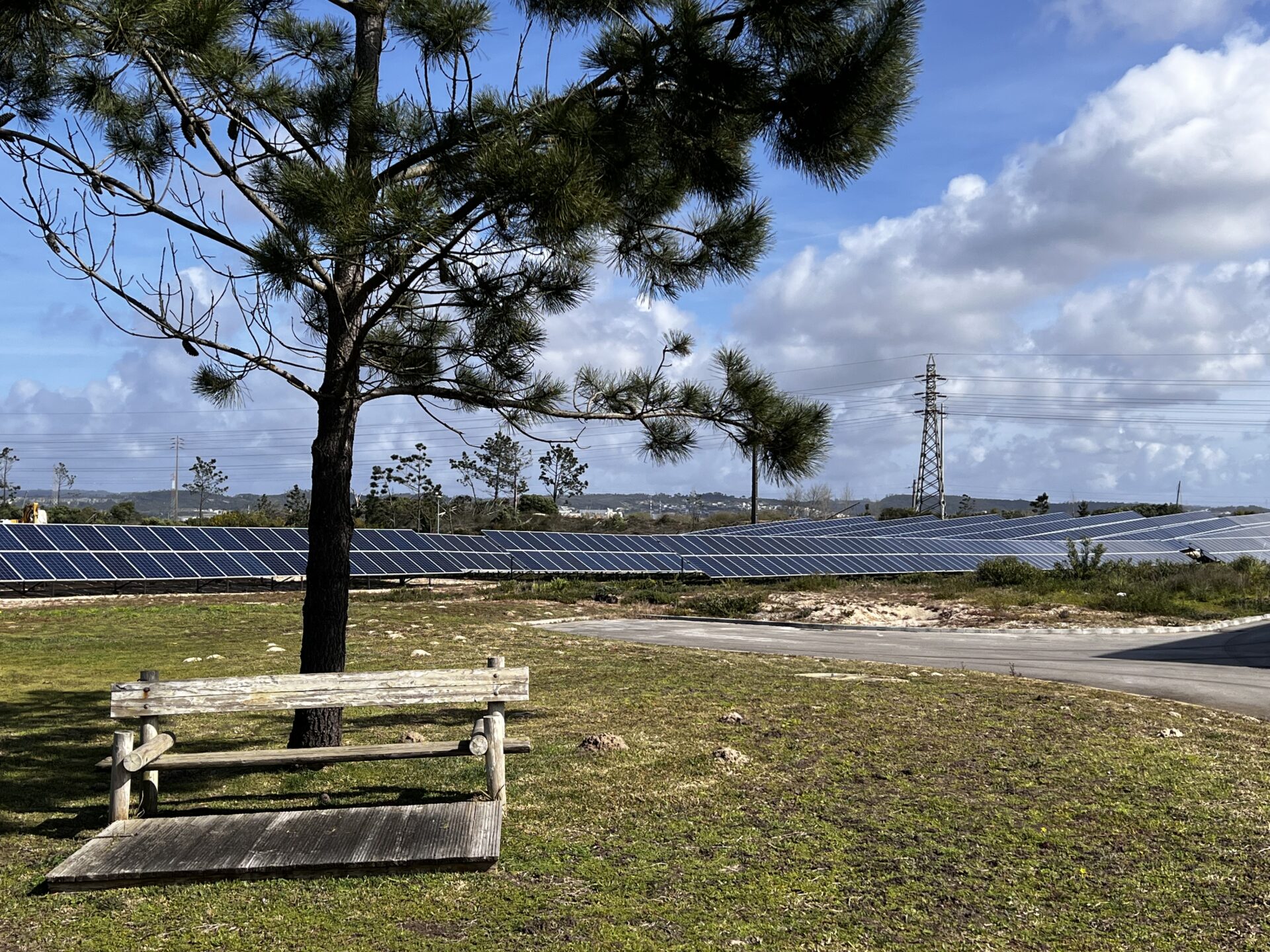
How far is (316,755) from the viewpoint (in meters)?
5.97

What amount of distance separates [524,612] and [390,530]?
12.2m

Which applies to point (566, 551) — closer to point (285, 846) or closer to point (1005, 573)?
point (1005, 573)

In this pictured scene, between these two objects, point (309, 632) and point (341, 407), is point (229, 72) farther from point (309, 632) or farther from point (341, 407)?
point (309, 632)

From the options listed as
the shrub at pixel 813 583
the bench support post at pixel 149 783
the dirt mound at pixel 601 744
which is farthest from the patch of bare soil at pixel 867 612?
the bench support post at pixel 149 783

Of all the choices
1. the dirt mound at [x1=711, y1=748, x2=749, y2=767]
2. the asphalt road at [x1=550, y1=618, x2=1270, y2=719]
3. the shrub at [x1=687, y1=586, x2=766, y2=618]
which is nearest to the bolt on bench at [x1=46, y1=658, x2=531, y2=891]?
the dirt mound at [x1=711, y1=748, x2=749, y2=767]

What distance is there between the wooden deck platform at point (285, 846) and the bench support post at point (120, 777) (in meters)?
0.08

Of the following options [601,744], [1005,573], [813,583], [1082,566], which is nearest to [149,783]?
[601,744]

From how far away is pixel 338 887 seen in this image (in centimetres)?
498

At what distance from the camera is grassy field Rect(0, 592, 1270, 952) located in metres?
4.52

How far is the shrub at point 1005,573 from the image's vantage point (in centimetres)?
3028

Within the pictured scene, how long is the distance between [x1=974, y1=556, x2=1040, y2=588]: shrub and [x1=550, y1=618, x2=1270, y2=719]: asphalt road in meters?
10.2

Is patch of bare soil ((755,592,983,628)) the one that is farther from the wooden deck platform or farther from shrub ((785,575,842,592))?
the wooden deck platform

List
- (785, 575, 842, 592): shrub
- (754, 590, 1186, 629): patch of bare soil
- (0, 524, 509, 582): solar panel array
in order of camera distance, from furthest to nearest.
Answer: (785, 575, 842, 592): shrub < (0, 524, 509, 582): solar panel array < (754, 590, 1186, 629): patch of bare soil

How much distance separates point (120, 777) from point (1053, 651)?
1441cm
